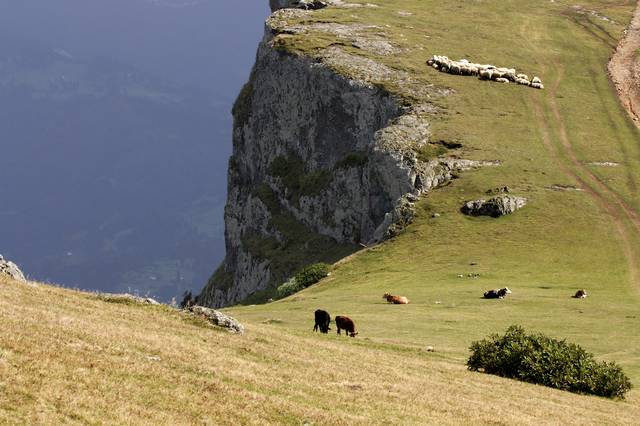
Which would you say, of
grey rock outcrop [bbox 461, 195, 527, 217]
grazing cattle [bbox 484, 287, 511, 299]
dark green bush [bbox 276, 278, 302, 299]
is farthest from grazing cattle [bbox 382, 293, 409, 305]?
grey rock outcrop [bbox 461, 195, 527, 217]

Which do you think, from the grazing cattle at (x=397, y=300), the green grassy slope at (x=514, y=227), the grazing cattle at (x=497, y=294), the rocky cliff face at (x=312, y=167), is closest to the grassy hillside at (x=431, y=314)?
the green grassy slope at (x=514, y=227)

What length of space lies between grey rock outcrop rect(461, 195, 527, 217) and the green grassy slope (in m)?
1.18

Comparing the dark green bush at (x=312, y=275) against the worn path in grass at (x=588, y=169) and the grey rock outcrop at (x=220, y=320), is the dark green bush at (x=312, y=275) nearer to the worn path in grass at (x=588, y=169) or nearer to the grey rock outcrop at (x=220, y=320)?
the worn path in grass at (x=588, y=169)

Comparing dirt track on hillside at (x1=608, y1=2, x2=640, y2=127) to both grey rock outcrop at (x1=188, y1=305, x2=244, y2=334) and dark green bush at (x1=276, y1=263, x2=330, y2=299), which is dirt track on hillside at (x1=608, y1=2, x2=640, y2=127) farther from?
grey rock outcrop at (x1=188, y1=305, x2=244, y2=334)

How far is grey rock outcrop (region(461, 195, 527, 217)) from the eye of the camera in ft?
300

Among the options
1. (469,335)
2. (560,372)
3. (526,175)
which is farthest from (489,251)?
(560,372)

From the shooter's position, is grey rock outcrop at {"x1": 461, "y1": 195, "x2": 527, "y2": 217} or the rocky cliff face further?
the rocky cliff face

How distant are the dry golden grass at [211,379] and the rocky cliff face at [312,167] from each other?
57.7 meters

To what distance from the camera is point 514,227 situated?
3472 inches

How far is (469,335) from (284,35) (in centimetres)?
11691

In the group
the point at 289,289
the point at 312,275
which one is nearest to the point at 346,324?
the point at 312,275

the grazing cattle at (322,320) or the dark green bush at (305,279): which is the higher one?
the grazing cattle at (322,320)

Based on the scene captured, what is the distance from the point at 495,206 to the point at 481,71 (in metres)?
55.1

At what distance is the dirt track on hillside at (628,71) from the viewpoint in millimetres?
144250
